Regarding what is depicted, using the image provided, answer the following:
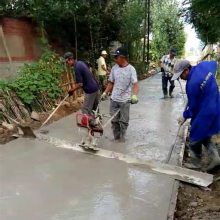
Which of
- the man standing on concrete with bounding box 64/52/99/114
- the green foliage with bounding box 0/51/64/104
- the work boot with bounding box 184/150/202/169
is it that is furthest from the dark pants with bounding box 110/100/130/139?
the green foliage with bounding box 0/51/64/104

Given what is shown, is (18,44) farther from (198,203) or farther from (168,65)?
(198,203)

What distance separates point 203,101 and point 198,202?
1.47m

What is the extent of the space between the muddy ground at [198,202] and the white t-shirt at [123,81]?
225cm

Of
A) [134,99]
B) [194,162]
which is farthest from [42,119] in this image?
[194,162]

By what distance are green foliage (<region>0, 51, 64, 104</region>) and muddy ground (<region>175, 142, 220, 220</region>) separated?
554 cm

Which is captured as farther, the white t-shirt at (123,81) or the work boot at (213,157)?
the white t-shirt at (123,81)

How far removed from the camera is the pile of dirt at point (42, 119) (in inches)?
316

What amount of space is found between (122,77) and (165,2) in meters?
36.1

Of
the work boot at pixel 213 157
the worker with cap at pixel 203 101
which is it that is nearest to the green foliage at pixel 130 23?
the worker with cap at pixel 203 101

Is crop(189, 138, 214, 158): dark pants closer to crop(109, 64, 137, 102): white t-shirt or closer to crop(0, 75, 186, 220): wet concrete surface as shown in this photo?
crop(0, 75, 186, 220): wet concrete surface

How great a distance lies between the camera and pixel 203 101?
5.92 m

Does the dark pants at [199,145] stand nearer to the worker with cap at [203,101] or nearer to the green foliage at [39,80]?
the worker with cap at [203,101]

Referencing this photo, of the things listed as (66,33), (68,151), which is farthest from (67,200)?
(66,33)

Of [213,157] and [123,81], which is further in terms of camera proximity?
[123,81]
